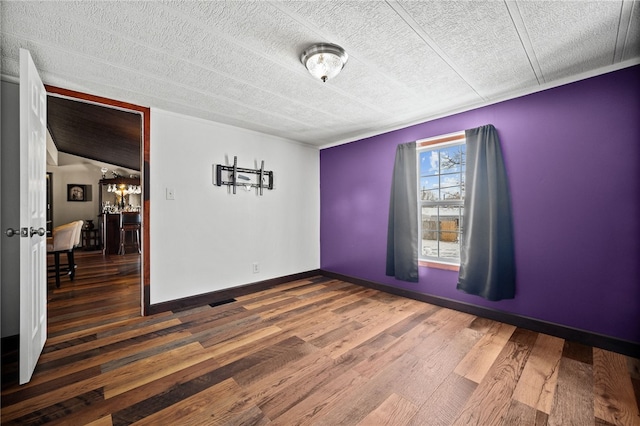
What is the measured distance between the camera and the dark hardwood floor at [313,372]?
57.1 inches

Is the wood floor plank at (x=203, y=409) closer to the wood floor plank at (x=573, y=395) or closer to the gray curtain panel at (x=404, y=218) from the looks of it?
the wood floor plank at (x=573, y=395)

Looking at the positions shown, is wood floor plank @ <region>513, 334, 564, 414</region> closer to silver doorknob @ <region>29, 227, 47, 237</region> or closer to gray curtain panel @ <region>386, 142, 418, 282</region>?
gray curtain panel @ <region>386, 142, 418, 282</region>

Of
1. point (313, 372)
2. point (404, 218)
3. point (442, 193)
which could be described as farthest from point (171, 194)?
point (442, 193)

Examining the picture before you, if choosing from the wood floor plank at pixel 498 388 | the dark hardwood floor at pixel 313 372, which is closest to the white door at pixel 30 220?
the dark hardwood floor at pixel 313 372

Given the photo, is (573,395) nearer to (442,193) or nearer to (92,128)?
(442,193)

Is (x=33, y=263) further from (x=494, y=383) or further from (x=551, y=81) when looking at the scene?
(x=551, y=81)

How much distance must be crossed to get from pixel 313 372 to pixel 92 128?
5.38 meters

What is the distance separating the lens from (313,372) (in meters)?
1.83

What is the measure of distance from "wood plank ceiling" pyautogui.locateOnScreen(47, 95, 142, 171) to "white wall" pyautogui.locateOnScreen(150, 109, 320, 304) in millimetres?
800

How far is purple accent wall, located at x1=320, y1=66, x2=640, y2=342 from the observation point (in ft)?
6.72

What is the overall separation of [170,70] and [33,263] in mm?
1694

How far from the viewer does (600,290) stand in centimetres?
215

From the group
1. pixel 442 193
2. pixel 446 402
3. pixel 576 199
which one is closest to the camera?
pixel 446 402

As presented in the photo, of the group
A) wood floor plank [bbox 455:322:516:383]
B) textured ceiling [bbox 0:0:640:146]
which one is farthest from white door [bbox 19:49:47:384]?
wood floor plank [bbox 455:322:516:383]
